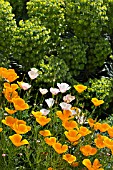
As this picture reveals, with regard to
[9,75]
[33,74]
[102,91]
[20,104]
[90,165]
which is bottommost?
[90,165]

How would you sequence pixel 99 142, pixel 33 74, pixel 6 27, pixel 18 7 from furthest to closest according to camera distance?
pixel 18 7, pixel 6 27, pixel 33 74, pixel 99 142

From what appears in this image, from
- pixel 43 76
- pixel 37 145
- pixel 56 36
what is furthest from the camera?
pixel 56 36

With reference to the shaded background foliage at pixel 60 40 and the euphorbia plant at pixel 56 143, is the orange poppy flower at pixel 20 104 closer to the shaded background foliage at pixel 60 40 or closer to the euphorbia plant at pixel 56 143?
the euphorbia plant at pixel 56 143

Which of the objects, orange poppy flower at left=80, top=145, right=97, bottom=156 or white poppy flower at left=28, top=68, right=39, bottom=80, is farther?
white poppy flower at left=28, top=68, right=39, bottom=80

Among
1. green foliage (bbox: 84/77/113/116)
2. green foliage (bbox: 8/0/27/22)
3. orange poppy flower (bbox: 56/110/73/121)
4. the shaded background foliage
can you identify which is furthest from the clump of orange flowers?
green foliage (bbox: 8/0/27/22)

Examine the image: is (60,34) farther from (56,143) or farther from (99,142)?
(56,143)

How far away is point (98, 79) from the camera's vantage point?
511cm

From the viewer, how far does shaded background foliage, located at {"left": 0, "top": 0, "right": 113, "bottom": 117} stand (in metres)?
4.67

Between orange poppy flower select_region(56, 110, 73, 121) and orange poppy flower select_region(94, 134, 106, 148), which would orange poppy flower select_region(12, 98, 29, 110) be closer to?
orange poppy flower select_region(56, 110, 73, 121)

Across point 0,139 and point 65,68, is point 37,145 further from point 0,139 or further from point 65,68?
point 65,68

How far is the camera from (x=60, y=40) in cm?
495

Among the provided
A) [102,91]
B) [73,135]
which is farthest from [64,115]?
[102,91]

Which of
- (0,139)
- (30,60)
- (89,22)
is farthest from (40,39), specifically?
(0,139)

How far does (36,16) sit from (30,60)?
0.46m
